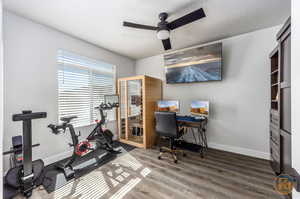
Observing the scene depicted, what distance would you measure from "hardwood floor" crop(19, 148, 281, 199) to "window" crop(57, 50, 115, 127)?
4.53 ft

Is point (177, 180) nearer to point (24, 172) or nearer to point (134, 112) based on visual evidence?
point (134, 112)

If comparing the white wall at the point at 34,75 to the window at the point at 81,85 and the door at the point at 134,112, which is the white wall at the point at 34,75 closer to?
the window at the point at 81,85

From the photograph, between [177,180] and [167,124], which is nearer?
[177,180]

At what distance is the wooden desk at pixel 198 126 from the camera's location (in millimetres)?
2633

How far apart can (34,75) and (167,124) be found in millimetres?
2700

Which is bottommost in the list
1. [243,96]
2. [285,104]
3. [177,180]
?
[177,180]

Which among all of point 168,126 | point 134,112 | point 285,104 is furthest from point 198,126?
point 134,112

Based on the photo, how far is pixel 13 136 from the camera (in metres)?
1.89

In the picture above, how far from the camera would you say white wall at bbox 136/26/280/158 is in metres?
2.42

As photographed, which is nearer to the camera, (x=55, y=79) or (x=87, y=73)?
(x=55, y=79)

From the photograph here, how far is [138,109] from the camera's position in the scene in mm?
3295

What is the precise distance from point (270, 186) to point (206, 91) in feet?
6.69

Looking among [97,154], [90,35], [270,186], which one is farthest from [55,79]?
[270,186]

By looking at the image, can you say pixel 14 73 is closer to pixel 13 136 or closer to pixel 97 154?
pixel 13 136
